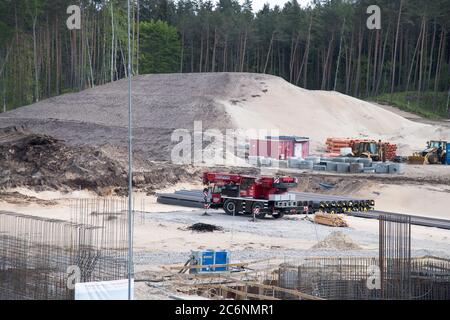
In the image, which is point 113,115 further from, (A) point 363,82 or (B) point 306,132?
(A) point 363,82

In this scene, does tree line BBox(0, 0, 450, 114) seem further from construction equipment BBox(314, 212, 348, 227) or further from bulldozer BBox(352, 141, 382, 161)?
construction equipment BBox(314, 212, 348, 227)

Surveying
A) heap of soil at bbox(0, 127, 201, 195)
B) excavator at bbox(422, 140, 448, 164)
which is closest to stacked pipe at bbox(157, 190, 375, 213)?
heap of soil at bbox(0, 127, 201, 195)

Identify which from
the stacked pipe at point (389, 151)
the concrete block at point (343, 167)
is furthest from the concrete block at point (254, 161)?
the stacked pipe at point (389, 151)

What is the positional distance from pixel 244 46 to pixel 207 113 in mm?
32838

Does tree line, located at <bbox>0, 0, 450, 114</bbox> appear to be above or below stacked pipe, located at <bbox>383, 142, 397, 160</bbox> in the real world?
above

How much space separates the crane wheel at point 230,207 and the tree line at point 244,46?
4488 centimetres

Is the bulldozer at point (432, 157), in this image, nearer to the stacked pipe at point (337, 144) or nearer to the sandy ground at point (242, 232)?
the stacked pipe at point (337, 144)

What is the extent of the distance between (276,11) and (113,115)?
42335 mm

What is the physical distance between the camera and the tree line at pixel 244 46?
83.9 m

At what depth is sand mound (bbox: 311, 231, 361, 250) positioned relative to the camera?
27.6m

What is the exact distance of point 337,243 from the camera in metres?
27.8

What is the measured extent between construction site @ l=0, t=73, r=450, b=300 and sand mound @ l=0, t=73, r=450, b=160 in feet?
0.62

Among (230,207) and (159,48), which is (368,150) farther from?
(159,48)

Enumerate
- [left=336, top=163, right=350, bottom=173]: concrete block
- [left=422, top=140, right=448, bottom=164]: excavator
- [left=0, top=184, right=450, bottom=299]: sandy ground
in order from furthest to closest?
[left=422, top=140, right=448, bottom=164]: excavator
[left=336, top=163, right=350, bottom=173]: concrete block
[left=0, top=184, right=450, bottom=299]: sandy ground
